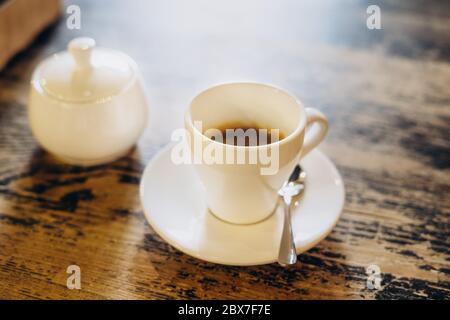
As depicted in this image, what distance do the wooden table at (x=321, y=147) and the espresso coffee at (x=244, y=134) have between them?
0.16 m

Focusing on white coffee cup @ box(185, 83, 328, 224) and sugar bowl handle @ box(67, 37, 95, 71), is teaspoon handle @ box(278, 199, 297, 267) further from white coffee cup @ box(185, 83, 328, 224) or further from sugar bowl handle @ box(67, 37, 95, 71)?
sugar bowl handle @ box(67, 37, 95, 71)

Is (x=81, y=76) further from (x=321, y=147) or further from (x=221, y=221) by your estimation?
(x=321, y=147)

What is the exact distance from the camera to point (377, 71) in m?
Result: 1.05

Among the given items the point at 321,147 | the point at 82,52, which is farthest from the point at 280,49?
the point at 82,52

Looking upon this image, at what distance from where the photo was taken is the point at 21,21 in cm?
105

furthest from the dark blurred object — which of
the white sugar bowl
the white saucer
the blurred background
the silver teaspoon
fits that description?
the silver teaspoon

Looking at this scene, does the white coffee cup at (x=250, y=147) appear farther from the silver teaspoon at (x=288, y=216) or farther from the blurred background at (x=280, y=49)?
the blurred background at (x=280, y=49)

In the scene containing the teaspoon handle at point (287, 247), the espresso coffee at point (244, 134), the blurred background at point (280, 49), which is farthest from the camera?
the blurred background at point (280, 49)

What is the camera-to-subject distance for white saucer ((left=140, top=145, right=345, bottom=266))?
1.95 ft

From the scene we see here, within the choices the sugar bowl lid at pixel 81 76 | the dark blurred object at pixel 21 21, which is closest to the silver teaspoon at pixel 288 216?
the sugar bowl lid at pixel 81 76

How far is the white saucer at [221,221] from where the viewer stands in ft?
1.95

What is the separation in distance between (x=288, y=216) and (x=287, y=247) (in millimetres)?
55

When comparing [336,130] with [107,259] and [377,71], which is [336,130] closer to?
[377,71]

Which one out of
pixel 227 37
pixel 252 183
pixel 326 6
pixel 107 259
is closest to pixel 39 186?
pixel 107 259
